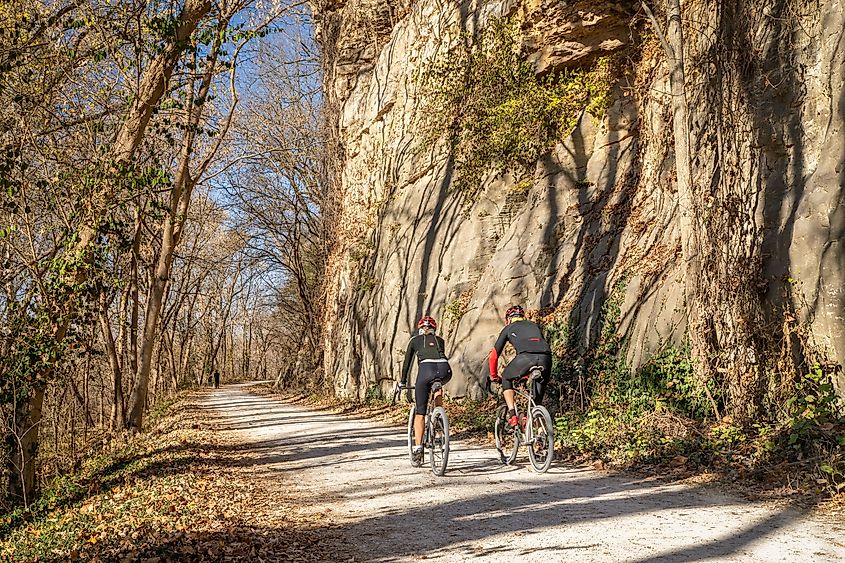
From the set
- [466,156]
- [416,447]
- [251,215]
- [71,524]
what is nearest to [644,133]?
[466,156]

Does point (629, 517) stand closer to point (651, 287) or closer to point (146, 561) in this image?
point (146, 561)

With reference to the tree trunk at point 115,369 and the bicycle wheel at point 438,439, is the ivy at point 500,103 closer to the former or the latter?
the bicycle wheel at point 438,439

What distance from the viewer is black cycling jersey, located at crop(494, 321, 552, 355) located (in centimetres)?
934

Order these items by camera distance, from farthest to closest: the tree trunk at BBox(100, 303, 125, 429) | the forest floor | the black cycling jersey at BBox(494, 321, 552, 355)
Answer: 1. the tree trunk at BBox(100, 303, 125, 429)
2. the black cycling jersey at BBox(494, 321, 552, 355)
3. the forest floor

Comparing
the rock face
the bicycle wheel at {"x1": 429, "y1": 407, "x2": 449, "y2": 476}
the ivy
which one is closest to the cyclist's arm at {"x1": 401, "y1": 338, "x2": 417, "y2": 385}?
the bicycle wheel at {"x1": 429, "y1": 407, "x2": 449, "y2": 476}

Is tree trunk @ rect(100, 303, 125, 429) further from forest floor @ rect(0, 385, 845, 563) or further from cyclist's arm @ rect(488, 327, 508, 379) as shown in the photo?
cyclist's arm @ rect(488, 327, 508, 379)

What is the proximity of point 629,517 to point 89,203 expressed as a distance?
908 cm

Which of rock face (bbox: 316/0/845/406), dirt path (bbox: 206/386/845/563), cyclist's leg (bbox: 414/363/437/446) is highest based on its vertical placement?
rock face (bbox: 316/0/845/406)

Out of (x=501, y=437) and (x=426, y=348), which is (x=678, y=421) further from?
(x=426, y=348)

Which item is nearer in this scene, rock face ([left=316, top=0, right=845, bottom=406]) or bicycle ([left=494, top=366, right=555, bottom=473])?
bicycle ([left=494, top=366, right=555, bottom=473])

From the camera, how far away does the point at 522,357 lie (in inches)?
369

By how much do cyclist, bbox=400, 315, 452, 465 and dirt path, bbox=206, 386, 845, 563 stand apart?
68cm

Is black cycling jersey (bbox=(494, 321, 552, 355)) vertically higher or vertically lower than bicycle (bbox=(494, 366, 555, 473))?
higher

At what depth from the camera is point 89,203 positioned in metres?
10.7
